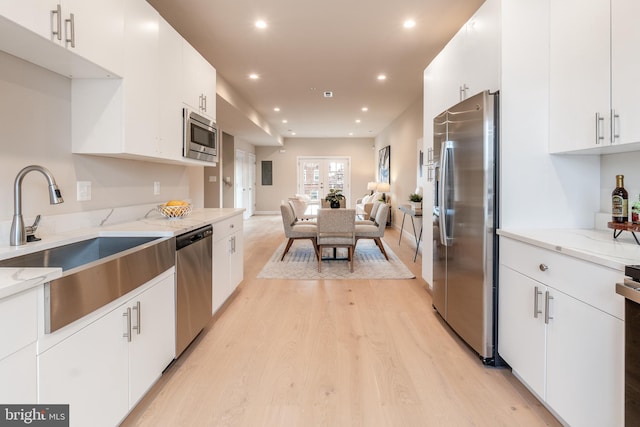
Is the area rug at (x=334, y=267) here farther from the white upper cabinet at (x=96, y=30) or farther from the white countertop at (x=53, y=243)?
the white upper cabinet at (x=96, y=30)

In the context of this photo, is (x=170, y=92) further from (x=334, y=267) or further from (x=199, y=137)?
(x=334, y=267)

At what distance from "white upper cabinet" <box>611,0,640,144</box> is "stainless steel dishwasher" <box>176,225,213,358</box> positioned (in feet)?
7.72

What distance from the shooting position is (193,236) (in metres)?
2.19

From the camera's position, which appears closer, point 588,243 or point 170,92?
point 588,243

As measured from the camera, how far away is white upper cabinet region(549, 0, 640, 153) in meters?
1.50

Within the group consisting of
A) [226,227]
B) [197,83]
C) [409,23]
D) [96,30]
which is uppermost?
[409,23]

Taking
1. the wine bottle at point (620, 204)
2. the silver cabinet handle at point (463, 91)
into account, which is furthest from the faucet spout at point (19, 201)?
the wine bottle at point (620, 204)

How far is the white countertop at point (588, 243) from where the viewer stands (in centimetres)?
125

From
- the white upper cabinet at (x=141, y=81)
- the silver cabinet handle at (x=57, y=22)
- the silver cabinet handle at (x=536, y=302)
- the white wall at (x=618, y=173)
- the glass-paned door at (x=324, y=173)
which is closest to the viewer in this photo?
the silver cabinet handle at (x=57, y=22)

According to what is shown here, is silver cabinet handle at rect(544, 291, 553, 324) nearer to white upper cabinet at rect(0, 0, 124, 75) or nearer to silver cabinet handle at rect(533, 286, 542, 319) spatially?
silver cabinet handle at rect(533, 286, 542, 319)

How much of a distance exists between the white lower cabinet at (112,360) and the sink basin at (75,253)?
1.11 feet

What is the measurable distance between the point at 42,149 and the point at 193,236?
0.91 meters

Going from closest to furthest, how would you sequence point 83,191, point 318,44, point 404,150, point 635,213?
point 635,213 → point 83,191 → point 318,44 → point 404,150

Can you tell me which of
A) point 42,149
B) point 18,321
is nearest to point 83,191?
point 42,149
